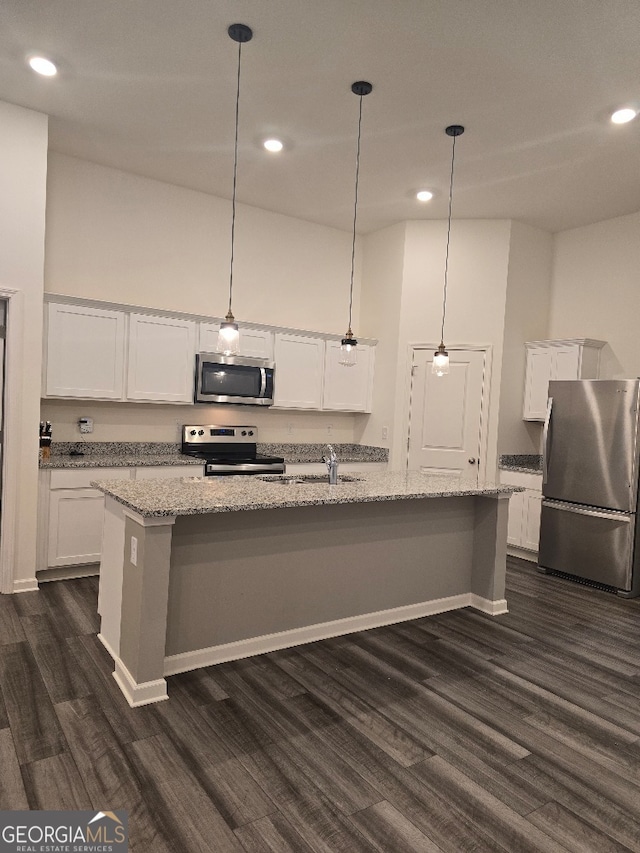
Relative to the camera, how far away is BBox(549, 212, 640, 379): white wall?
5531 mm

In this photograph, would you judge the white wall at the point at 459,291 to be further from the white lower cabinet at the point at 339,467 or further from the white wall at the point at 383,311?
the white lower cabinet at the point at 339,467

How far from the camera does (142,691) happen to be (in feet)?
9.17

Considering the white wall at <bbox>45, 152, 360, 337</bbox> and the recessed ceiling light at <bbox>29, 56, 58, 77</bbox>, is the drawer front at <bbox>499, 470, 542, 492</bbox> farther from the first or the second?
the recessed ceiling light at <bbox>29, 56, 58, 77</bbox>

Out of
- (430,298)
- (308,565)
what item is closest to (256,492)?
(308,565)

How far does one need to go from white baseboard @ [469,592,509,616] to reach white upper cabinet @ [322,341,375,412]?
8.60 ft

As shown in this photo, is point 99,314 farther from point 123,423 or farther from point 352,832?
point 352,832

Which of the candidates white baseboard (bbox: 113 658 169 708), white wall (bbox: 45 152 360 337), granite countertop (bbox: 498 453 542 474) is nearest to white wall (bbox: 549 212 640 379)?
granite countertop (bbox: 498 453 542 474)

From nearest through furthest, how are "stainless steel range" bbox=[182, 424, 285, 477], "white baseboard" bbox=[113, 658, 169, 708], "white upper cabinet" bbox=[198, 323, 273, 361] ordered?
1. "white baseboard" bbox=[113, 658, 169, 708]
2. "stainless steel range" bbox=[182, 424, 285, 477]
3. "white upper cabinet" bbox=[198, 323, 273, 361]

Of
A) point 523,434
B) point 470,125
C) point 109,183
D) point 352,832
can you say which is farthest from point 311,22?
point 523,434

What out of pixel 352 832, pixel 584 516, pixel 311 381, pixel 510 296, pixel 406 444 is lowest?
pixel 352 832

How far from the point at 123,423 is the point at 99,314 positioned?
1014 millimetres

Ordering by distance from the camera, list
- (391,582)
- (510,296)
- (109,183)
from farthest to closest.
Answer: (510,296) → (109,183) → (391,582)

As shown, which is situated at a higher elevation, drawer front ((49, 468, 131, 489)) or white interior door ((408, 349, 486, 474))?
white interior door ((408, 349, 486, 474))

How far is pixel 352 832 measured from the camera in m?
2.00
